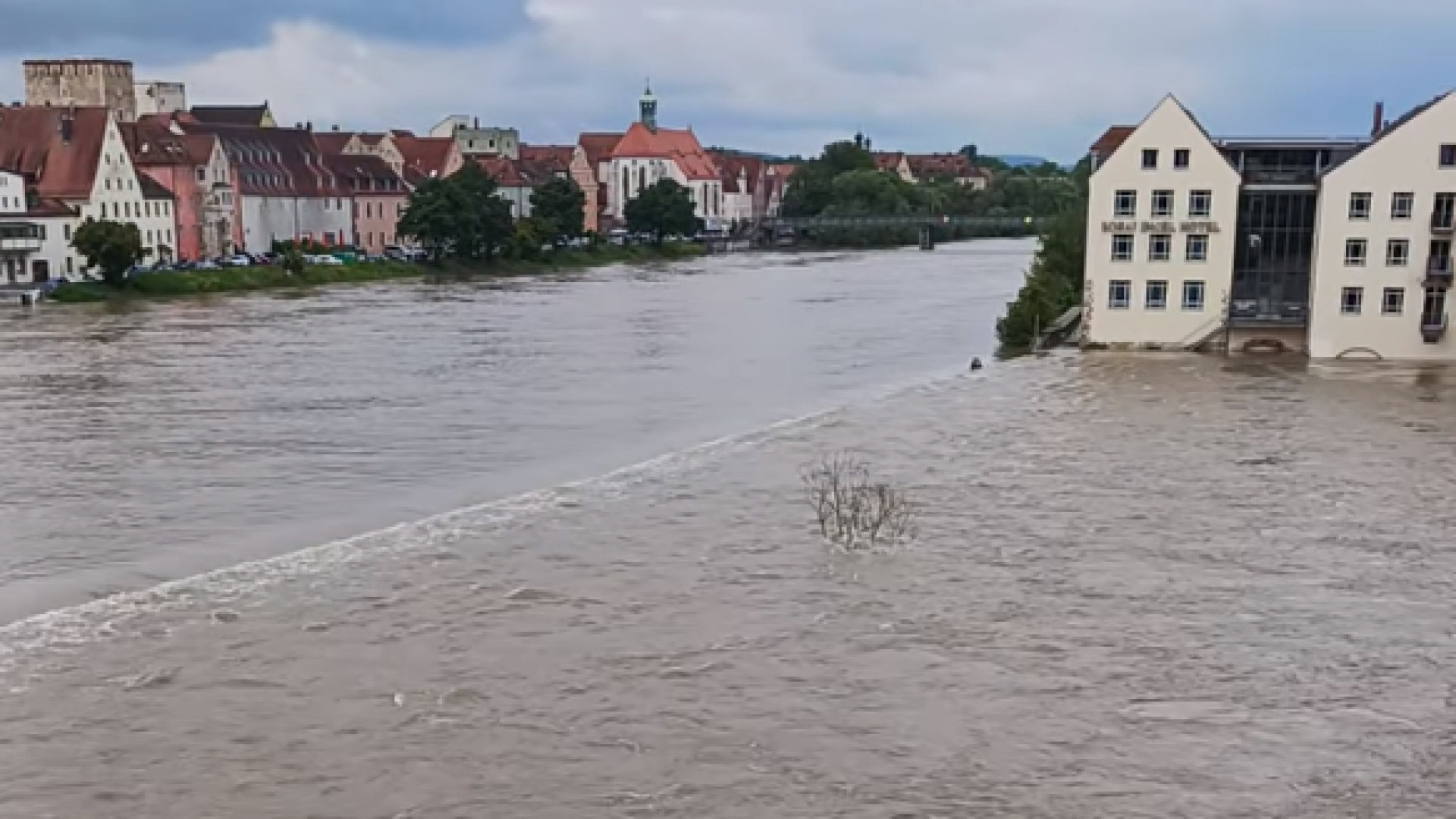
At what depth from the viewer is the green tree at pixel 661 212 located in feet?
289

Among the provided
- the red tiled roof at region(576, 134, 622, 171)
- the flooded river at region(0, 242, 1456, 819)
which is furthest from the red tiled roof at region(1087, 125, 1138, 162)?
the red tiled roof at region(576, 134, 622, 171)

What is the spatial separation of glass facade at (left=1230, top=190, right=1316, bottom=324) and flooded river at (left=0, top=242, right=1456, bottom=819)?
6624mm

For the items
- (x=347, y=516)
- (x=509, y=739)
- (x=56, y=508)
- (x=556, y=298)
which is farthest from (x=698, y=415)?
(x=556, y=298)

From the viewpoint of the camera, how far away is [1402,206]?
32.8 meters

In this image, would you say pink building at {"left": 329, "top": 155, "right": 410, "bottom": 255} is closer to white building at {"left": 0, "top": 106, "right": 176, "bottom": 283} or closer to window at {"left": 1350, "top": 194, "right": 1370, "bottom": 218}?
white building at {"left": 0, "top": 106, "right": 176, "bottom": 283}

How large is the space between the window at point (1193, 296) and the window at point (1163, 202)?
1.80 meters

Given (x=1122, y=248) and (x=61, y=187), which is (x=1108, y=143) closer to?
(x=1122, y=248)

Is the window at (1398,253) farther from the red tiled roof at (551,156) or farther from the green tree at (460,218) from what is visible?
the red tiled roof at (551,156)

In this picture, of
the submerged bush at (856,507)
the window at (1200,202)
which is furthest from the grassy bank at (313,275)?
the submerged bush at (856,507)

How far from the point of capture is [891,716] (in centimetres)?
1079

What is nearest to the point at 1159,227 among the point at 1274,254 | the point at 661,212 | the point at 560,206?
the point at 1274,254

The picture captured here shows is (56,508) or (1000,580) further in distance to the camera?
(56,508)

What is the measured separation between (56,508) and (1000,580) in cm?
1179

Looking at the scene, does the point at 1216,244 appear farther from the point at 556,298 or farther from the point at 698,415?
the point at 556,298
